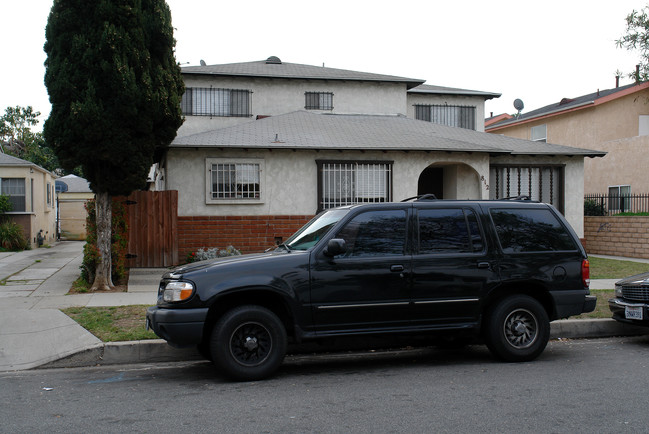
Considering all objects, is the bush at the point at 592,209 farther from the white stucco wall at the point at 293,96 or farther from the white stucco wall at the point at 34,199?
the white stucco wall at the point at 34,199

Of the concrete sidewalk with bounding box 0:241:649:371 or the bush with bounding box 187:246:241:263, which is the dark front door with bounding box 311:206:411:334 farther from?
the bush with bounding box 187:246:241:263

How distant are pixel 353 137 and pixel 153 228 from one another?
5.99 metres

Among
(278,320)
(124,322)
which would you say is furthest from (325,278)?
(124,322)

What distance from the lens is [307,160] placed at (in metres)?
15.8

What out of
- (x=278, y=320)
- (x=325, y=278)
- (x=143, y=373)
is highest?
(x=325, y=278)

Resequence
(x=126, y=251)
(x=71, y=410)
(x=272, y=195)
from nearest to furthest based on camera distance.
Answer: (x=71, y=410)
(x=126, y=251)
(x=272, y=195)

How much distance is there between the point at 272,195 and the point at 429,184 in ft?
18.6

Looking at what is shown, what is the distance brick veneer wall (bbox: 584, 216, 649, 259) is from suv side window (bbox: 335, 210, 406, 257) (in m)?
14.1

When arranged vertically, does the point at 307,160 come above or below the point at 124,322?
above

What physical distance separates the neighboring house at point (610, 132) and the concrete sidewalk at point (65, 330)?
13207 mm

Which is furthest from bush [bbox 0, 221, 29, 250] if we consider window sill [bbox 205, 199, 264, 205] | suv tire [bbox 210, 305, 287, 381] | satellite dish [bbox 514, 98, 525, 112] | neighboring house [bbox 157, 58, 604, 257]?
satellite dish [bbox 514, 98, 525, 112]

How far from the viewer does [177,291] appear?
614 centimetres

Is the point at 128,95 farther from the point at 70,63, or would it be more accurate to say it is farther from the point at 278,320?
the point at 278,320

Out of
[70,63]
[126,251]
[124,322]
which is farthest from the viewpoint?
[126,251]
